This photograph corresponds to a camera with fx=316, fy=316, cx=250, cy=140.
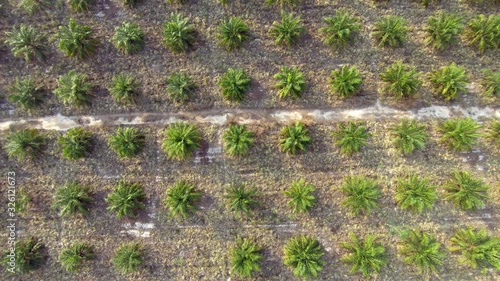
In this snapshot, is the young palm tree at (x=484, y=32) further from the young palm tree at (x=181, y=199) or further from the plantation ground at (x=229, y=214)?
the young palm tree at (x=181, y=199)

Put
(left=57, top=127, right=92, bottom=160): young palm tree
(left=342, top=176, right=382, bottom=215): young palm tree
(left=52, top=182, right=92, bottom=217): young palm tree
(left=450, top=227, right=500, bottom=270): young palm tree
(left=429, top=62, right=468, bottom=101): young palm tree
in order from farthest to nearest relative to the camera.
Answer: (left=57, top=127, right=92, bottom=160): young palm tree → (left=429, top=62, right=468, bottom=101): young palm tree → (left=52, top=182, right=92, bottom=217): young palm tree → (left=342, top=176, right=382, bottom=215): young palm tree → (left=450, top=227, right=500, bottom=270): young palm tree

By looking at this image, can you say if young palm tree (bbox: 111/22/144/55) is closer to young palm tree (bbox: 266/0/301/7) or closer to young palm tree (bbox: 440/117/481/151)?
young palm tree (bbox: 266/0/301/7)

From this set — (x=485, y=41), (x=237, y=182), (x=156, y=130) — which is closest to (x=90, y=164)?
(x=156, y=130)

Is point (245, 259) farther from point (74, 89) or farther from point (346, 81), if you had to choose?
point (74, 89)

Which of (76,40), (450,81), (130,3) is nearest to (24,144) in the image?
(76,40)

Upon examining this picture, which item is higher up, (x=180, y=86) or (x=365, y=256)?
(x=180, y=86)

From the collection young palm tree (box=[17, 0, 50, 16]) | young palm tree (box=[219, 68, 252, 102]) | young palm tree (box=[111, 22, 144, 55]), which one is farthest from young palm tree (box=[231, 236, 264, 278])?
young palm tree (box=[17, 0, 50, 16])
